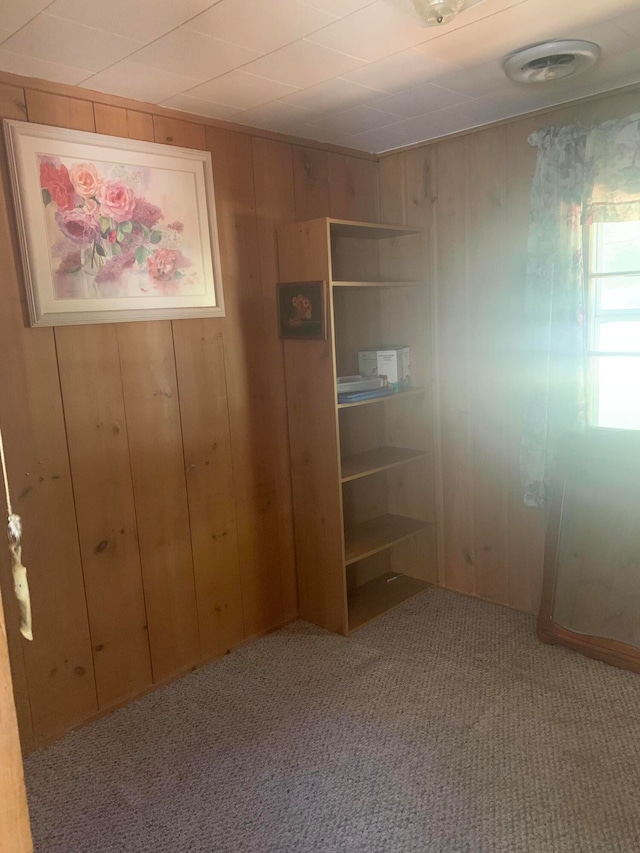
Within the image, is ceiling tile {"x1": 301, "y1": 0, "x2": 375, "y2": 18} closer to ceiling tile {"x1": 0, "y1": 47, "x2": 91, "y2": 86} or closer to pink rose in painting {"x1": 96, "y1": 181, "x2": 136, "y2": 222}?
ceiling tile {"x1": 0, "y1": 47, "x2": 91, "y2": 86}

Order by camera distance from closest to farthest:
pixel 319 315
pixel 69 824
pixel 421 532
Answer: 1. pixel 69 824
2. pixel 319 315
3. pixel 421 532

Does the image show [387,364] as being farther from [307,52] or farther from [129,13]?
[129,13]

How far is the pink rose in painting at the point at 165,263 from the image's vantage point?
2.35 metres

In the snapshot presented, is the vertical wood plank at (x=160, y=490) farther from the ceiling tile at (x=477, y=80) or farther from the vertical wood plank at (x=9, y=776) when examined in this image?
the vertical wood plank at (x=9, y=776)

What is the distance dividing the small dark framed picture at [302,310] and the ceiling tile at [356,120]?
2.09ft

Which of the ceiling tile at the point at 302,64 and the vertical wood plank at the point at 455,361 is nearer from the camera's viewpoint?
the ceiling tile at the point at 302,64

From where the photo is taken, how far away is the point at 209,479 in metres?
2.63

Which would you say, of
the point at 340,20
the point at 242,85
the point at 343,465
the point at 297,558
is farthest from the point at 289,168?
the point at 297,558

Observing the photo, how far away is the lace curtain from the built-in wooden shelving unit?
0.59 metres

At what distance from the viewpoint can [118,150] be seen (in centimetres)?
223

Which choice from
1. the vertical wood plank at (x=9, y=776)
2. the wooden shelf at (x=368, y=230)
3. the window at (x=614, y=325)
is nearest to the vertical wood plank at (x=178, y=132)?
the wooden shelf at (x=368, y=230)

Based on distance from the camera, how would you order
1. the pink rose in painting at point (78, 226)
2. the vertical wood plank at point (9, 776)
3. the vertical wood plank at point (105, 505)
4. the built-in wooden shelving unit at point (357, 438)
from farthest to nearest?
the built-in wooden shelving unit at point (357, 438), the vertical wood plank at point (105, 505), the pink rose in painting at point (78, 226), the vertical wood plank at point (9, 776)

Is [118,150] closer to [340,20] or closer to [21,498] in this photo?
[340,20]

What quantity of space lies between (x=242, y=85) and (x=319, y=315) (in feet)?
2.85
